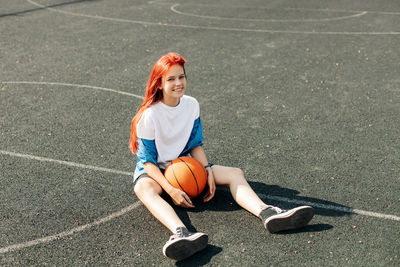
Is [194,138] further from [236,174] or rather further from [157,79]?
[157,79]

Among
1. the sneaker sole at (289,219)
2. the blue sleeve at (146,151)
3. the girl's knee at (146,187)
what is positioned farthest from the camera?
the blue sleeve at (146,151)

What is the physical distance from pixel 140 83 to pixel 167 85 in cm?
378

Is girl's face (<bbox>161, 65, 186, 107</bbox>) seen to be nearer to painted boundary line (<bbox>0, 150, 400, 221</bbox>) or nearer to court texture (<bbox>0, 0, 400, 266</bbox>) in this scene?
court texture (<bbox>0, 0, 400, 266</bbox>)

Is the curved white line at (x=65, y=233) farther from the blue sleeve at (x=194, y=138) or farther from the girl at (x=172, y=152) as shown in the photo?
Answer: the blue sleeve at (x=194, y=138)

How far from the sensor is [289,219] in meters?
4.56

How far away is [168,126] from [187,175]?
21.4 inches

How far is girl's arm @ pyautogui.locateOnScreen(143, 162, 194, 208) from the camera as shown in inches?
191

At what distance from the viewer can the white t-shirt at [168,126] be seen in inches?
196

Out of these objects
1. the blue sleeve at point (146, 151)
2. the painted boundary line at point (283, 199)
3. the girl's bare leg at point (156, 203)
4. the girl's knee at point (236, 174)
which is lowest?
the painted boundary line at point (283, 199)

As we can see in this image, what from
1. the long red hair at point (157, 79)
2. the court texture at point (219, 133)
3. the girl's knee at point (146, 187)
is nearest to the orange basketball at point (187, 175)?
the girl's knee at point (146, 187)

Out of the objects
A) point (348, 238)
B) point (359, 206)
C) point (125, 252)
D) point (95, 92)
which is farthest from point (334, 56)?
point (125, 252)

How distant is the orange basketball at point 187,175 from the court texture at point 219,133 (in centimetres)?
25

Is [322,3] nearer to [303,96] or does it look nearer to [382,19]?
[382,19]

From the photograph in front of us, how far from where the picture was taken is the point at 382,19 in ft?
41.4
